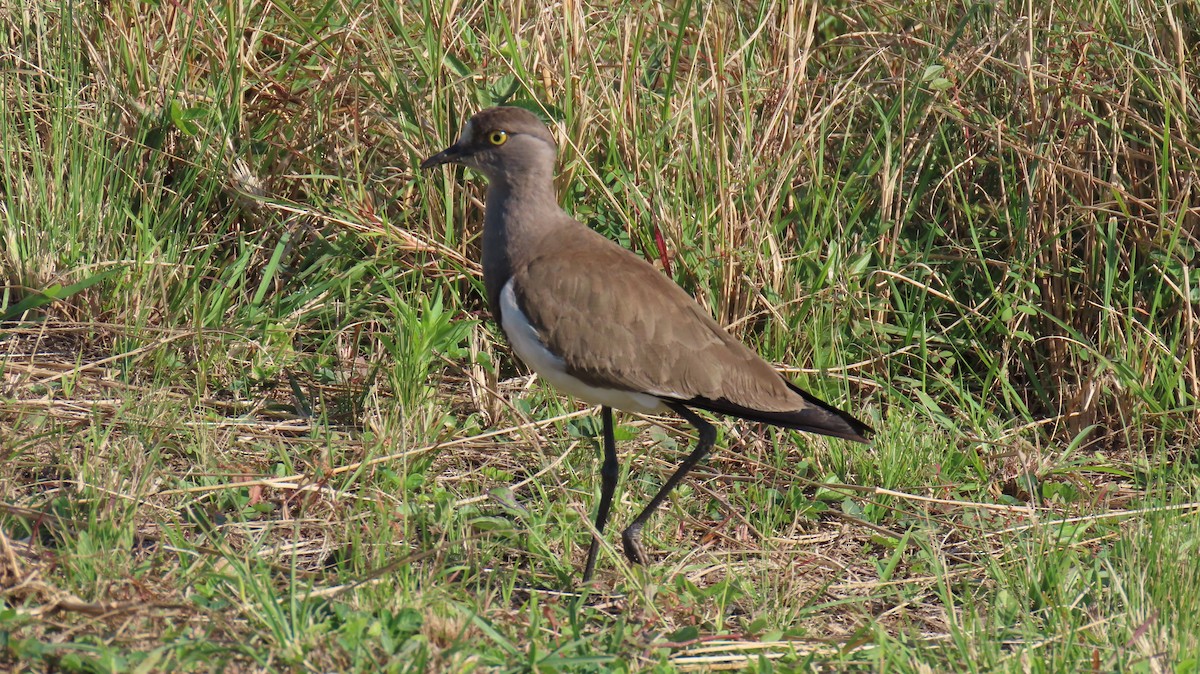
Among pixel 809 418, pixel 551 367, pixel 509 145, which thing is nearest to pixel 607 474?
pixel 551 367

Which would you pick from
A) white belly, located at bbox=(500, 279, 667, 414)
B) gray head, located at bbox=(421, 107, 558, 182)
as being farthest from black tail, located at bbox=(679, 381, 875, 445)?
gray head, located at bbox=(421, 107, 558, 182)

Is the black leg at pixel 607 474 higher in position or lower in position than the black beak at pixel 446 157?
lower

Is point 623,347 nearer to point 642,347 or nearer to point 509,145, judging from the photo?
point 642,347

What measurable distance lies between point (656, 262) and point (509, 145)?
0.87 m

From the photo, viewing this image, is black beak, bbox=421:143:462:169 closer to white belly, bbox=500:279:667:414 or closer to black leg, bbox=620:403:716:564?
white belly, bbox=500:279:667:414

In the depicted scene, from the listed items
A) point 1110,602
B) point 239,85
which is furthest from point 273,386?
point 1110,602

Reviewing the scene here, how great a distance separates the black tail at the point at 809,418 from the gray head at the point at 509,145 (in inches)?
36.1

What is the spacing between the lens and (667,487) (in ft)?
13.3

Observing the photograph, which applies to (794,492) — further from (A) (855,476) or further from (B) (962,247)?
(B) (962,247)

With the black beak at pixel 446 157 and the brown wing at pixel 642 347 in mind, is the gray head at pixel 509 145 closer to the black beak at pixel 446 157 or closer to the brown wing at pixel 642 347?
the black beak at pixel 446 157

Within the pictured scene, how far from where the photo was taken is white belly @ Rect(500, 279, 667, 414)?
155 inches

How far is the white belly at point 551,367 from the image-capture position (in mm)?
3947

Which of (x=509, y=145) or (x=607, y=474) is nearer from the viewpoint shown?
(x=607, y=474)

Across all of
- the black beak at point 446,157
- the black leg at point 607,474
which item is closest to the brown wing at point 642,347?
the black leg at point 607,474
